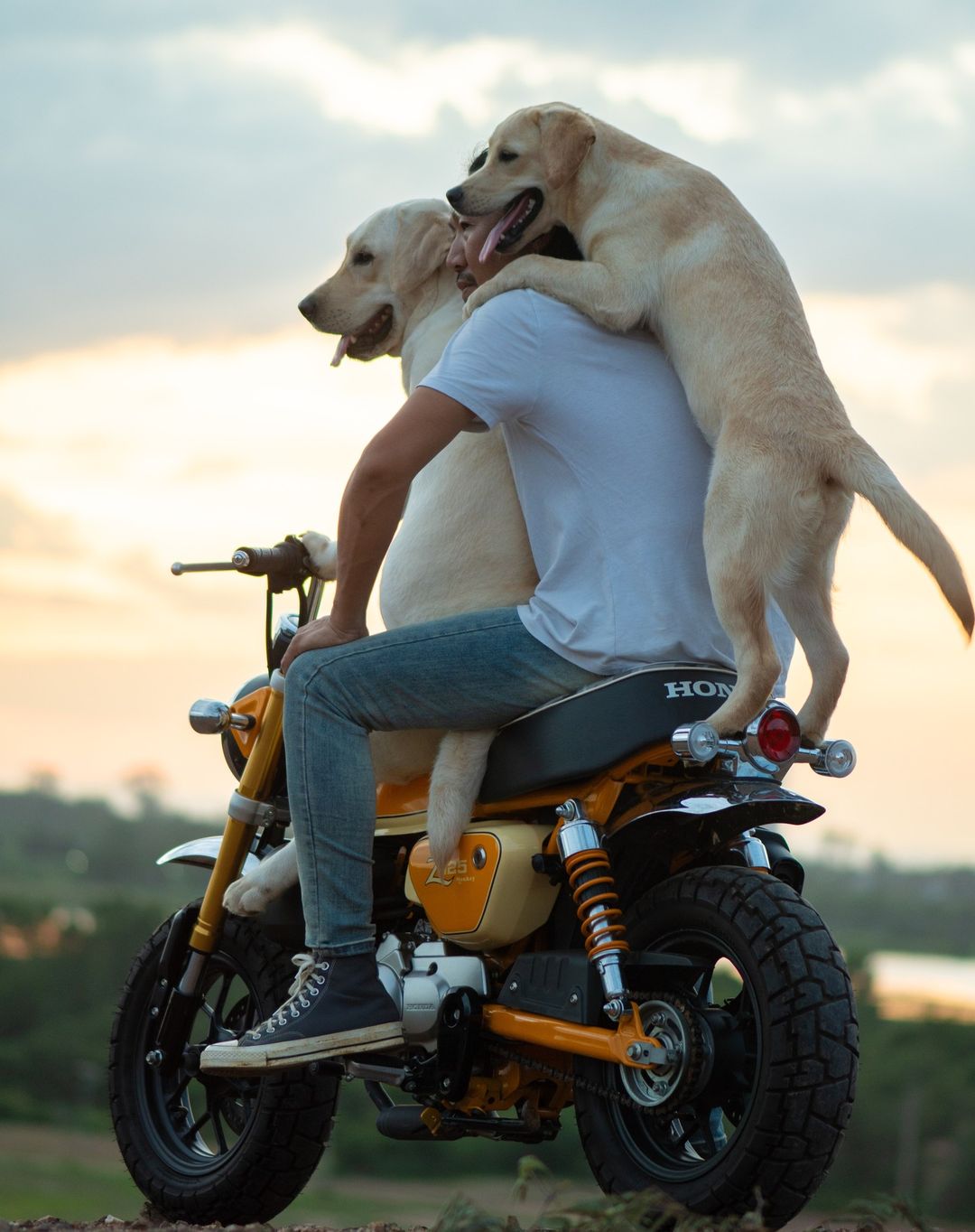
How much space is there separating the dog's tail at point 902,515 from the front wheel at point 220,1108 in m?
1.78

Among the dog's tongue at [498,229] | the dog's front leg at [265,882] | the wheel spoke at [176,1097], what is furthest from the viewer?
the wheel spoke at [176,1097]

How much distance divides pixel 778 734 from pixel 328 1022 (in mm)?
1101

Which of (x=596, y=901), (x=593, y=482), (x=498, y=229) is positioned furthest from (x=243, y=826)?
(x=498, y=229)

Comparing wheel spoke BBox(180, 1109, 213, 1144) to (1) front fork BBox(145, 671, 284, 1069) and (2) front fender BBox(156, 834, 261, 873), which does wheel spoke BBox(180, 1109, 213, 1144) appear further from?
(2) front fender BBox(156, 834, 261, 873)

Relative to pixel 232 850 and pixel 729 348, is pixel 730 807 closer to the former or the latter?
pixel 729 348

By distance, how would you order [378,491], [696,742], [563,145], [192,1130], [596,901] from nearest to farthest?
[696,742], [596,901], [378,491], [563,145], [192,1130]

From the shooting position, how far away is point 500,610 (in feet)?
10.8

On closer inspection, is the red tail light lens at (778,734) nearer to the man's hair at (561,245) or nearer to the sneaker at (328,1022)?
the sneaker at (328,1022)

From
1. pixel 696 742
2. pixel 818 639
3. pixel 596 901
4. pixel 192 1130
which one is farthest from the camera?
pixel 192 1130

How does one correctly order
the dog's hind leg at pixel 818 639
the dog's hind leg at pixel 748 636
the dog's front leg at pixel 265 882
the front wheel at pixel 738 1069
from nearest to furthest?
the front wheel at pixel 738 1069, the dog's hind leg at pixel 748 636, the dog's hind leg at pixel 818 639, the dog's front leg at pixel 265 882

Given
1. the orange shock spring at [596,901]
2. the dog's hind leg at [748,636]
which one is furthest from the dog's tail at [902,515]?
the orange shock spring at [596,901]

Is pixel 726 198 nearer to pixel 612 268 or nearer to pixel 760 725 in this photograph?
pixel 612 268

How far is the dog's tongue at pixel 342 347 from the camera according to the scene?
4.27 metres

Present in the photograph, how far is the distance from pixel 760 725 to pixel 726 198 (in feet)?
4.34
